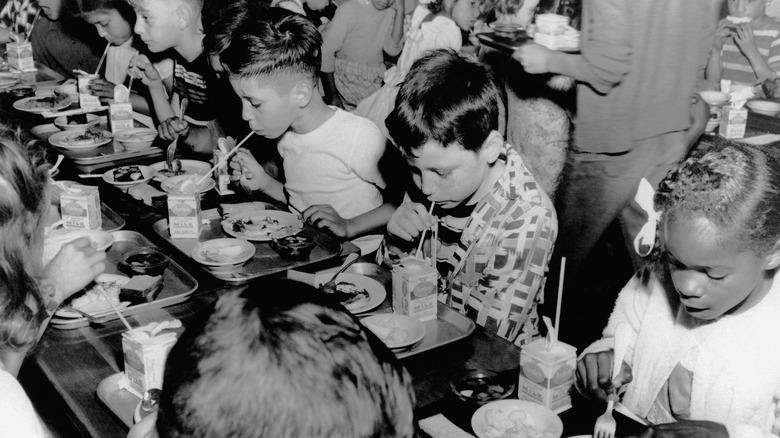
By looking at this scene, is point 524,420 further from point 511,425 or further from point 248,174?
point 248,174

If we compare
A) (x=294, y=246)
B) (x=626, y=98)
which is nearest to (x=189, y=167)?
(x=294, y=246)

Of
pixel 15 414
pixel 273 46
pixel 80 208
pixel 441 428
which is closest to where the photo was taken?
pixel 15 414

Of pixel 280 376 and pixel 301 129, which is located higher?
pixel 280 376

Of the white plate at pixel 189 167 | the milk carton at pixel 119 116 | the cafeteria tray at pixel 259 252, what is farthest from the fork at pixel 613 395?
the milk carton at pixel 119 116

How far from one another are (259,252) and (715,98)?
2.58 metres

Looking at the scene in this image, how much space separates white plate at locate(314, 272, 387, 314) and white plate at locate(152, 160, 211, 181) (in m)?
1.15

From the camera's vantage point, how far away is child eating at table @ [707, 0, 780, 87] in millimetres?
4410

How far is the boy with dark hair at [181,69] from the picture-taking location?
3.83 meters

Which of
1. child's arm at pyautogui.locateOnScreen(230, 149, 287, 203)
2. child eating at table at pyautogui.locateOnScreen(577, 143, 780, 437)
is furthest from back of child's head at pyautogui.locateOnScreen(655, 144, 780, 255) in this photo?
child's arm at pyautogui.locateOnScreen(230, 149, 287, 203)

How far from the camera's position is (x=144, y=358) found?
1771 mm

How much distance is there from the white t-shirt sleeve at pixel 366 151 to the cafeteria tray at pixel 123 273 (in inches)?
37.1

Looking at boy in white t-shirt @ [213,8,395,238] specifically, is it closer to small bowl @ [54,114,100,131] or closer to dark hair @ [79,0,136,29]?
small bowl @ [54,114,100,131]

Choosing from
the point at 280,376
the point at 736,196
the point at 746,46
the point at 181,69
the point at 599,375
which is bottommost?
the point at 599,375

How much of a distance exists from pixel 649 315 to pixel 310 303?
4.71 feet
